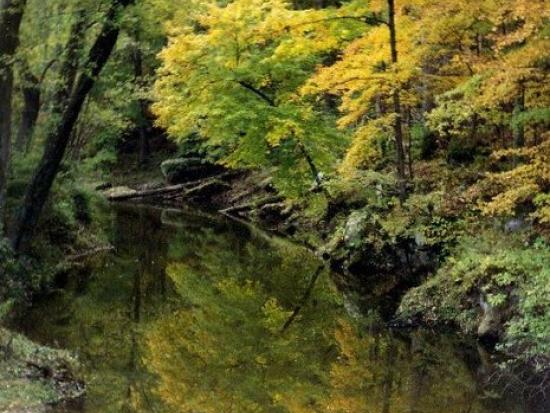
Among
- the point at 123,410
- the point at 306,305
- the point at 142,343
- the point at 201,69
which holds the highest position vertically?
the point at 201,69

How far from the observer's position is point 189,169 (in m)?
38.6

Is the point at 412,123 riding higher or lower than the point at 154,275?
A: higher

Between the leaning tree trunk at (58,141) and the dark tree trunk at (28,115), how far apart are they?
10.3 feet

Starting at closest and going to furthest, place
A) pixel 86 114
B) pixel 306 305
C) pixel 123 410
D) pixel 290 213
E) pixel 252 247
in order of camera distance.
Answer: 1. pixel 123 410
2. pixel 306 305
3. pixel 86 114
4. pixel 252 247
5. pixel 290 213

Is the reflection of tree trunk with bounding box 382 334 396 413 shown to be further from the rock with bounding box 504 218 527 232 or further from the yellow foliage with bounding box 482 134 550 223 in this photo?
the rock with bounding box 504 218 527 232

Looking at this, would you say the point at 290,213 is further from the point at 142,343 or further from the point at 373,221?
the point at 142,343

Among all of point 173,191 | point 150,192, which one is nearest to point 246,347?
point 173,191

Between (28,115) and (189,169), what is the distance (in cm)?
2037

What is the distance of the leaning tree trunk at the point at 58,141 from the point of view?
14133 millimetres

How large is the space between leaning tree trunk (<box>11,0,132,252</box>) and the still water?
1732 millimetres

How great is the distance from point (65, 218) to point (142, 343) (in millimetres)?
7173

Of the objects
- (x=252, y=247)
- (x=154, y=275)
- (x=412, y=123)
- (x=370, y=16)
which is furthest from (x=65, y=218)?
(x=412, y=123)

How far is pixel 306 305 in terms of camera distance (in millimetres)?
16781

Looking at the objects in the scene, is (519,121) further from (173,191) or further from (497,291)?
(173,191)
